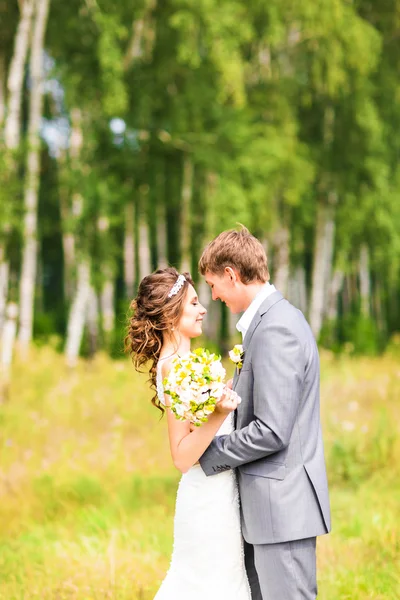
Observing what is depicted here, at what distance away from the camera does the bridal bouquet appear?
113 inches

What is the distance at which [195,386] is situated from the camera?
2846 millimetres

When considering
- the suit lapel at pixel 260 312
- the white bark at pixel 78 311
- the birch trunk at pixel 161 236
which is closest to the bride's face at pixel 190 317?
the suit lapel at pixel 260 312

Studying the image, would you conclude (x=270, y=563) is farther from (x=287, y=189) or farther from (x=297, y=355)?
(x=287, y=189)

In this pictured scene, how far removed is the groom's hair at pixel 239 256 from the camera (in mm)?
3113

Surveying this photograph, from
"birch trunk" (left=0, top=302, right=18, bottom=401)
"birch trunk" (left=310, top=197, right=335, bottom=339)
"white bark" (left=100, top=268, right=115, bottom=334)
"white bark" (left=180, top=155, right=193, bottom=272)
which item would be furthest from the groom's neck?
"birch trunk" (left=310, top=197, right=335, bottom=339)

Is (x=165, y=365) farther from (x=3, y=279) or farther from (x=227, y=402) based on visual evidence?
(x=3, y=279)

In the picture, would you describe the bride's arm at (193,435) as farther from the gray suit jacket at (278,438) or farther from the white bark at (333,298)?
the white bark at (333,298)

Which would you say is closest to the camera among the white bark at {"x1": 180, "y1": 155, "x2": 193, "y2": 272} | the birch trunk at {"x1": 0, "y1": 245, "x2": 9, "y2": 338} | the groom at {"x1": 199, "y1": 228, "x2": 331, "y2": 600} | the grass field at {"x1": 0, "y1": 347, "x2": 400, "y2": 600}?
the groom at {"x1": 199, "y1": 228, "x2": 331, "y2": 600}

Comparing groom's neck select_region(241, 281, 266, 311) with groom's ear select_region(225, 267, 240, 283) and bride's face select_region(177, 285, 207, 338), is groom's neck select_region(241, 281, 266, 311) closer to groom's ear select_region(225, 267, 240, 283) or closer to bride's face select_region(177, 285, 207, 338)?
groom's ear select_region(225, 267, 240, 283)

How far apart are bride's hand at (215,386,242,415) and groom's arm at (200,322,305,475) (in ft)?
0.28

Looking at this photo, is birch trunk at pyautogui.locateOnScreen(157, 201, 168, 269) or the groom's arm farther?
birch trunk at pyautogui.locateOnScreen(157, 201, 168, 269)

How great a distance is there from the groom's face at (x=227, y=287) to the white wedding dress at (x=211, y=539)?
53 cm

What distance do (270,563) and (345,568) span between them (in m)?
2.16

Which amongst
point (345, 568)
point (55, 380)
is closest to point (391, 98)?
point (55, 380)
